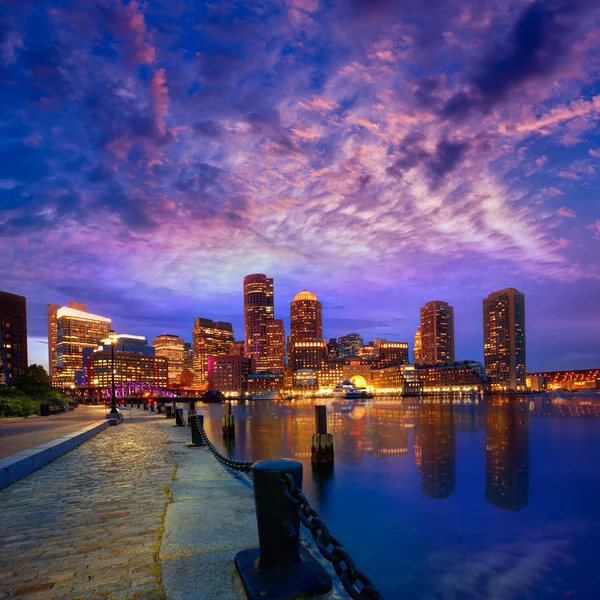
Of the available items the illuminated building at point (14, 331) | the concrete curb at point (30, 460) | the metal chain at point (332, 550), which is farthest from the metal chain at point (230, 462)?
the illuminated building at point (14, 331)

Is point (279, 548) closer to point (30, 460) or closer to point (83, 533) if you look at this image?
point (83, 533)

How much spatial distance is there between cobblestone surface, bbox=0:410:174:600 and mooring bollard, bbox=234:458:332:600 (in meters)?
1.27

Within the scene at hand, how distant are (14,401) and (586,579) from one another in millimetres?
40537

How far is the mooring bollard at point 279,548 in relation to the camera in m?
3.87

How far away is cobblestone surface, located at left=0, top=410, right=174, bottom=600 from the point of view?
4773 millimetres

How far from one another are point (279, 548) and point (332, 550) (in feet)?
2.67

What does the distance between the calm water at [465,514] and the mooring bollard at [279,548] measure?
988cm

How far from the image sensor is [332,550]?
11.3 ft

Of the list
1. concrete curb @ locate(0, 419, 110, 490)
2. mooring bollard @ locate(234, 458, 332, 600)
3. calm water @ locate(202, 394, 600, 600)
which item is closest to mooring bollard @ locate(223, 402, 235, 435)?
calm water @ locate(202, 394, 600, 600)

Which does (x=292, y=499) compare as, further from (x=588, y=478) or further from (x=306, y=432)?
(x=306, y=432)

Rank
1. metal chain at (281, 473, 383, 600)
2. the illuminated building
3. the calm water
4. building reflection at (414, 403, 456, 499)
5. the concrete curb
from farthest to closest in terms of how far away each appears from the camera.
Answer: the illuminated building, building reflection at (414, 403, 456, 499), the calm water, the concrete curb, metal chain at (281, 473, 383, 600)

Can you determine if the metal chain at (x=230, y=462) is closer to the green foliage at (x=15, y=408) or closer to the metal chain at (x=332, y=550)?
the metal chain at (x=332, y=550)

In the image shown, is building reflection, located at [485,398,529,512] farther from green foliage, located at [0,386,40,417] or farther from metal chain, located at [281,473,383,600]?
green foliage, located at [0,386,40,417]

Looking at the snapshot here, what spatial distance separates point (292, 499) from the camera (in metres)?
3.81
